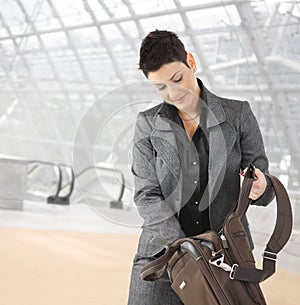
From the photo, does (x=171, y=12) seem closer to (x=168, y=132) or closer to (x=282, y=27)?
(x=282, y=27)

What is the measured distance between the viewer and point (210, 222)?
2646 mm

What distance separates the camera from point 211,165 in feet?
8.62

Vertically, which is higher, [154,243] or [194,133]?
[194,133]

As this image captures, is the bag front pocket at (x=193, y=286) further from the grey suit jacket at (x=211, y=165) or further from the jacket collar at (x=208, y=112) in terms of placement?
the jacket collar at (x=208, y=112)

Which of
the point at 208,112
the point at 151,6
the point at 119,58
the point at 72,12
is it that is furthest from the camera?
the point at 119,58

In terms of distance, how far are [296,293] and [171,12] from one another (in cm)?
1139

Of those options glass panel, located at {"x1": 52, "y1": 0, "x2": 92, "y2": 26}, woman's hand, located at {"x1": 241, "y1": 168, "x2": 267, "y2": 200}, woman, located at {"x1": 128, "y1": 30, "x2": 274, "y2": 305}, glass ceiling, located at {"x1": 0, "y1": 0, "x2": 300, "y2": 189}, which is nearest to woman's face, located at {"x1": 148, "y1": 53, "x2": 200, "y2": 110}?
woman, located at {"x1": 128, "y1": 30, "x2": 274, "y2": 305}

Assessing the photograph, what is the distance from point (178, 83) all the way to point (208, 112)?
6.0 inches

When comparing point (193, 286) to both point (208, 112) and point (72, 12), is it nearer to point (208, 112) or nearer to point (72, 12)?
point (208, 112)

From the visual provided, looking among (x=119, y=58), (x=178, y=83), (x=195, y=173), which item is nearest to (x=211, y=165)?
(x=195, y=173)

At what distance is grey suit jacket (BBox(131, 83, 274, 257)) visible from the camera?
103 inches

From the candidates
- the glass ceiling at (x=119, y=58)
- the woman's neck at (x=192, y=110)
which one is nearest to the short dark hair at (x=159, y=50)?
the woman's neck at (x=192, y=110)

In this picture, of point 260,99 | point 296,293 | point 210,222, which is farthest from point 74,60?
point 210,222

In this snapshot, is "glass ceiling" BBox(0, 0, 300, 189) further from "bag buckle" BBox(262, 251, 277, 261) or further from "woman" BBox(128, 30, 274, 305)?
"bag buckle" BBox(262, 251, 277, 261)
